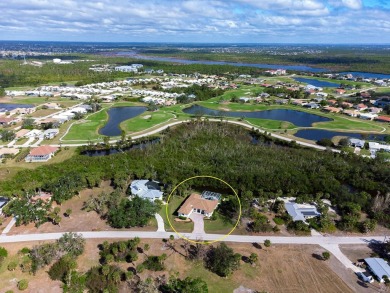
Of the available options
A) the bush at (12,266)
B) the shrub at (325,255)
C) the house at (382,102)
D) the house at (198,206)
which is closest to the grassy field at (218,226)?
the house at (198,206)

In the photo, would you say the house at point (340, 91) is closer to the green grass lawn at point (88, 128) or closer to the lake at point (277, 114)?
the lake at point (277, 114)

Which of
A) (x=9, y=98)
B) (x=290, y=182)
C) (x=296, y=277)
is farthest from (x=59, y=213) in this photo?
(x=9, y=98)

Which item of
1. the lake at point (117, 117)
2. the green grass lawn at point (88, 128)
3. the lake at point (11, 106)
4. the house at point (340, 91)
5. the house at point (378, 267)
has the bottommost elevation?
the lake at point (11, 106)

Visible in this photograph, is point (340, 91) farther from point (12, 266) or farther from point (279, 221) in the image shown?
point (12, 266)

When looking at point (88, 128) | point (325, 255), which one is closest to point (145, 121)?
point (88, 128)

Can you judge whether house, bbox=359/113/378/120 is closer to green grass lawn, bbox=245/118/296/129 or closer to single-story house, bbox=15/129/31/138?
green grass lawn, bbox=245/118/296/129

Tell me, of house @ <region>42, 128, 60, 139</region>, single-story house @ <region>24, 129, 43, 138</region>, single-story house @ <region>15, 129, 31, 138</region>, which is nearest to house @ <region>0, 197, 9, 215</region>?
house @ <region>42, 128, 60, 139</region>
